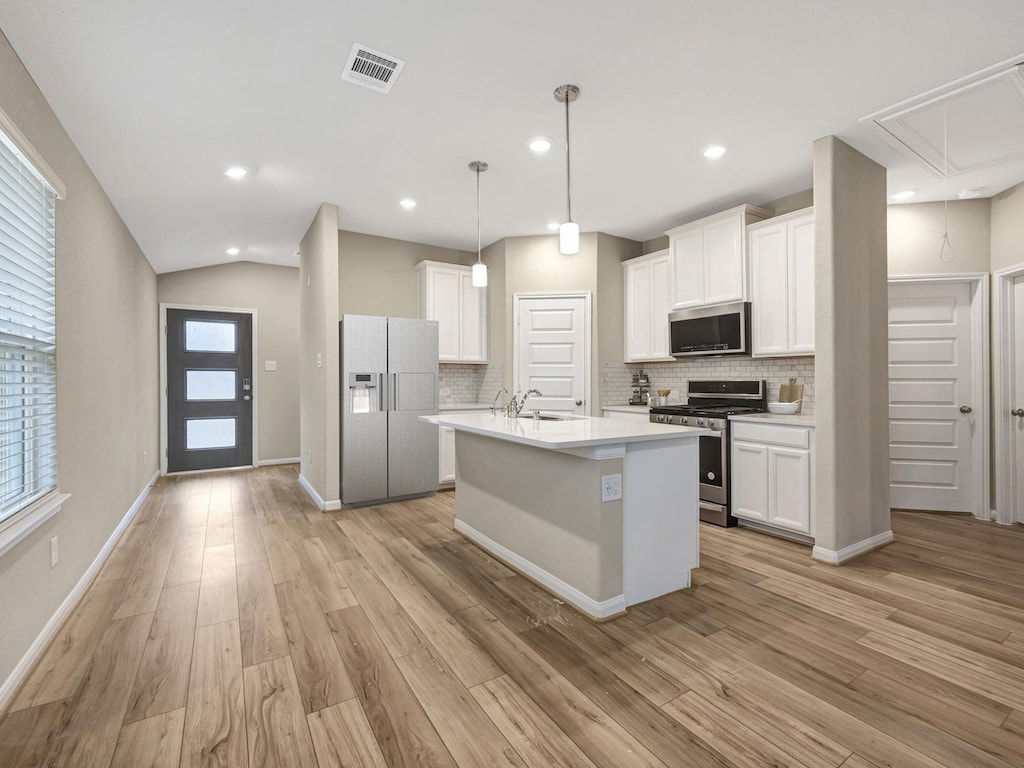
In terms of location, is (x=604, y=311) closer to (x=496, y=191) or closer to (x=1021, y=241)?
(x=496, y=191)

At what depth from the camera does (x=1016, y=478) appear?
13.1ft

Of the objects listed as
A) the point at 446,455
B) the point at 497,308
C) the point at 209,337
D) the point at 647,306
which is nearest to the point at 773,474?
the point at 647,306

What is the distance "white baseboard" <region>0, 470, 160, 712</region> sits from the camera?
6.19 feet

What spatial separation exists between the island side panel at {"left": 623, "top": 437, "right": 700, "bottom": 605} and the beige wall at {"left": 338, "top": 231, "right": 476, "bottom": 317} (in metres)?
3.66

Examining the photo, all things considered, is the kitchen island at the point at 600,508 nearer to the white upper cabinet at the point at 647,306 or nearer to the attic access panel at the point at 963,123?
the attic access panel at the point at 963,123

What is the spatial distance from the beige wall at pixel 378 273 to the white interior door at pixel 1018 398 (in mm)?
5248

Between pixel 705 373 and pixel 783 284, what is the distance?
1191 mm

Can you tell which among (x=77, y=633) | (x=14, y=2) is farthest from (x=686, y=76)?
(x=77, y=633)

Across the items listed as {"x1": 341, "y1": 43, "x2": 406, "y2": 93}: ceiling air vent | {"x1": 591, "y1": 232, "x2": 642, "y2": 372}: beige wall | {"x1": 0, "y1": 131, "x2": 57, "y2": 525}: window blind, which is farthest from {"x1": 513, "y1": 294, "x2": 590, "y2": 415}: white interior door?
{"x1": 0, "y1": 131, "x2": 57, "y2": 525}: window blind

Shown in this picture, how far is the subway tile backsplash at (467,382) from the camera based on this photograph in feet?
18.7

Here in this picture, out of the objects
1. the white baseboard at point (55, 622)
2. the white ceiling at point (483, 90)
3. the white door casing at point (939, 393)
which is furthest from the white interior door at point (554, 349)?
the white baseboard at point (55, 622)

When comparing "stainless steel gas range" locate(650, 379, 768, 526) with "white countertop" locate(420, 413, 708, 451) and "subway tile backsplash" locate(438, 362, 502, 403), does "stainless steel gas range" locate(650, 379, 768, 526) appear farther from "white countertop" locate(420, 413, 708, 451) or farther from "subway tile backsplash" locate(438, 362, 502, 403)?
"subway tile backsplash" locate(438, 362, 502, 403)

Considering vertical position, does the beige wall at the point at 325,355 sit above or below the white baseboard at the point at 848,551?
above

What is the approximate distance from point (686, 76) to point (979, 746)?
2938 mm
